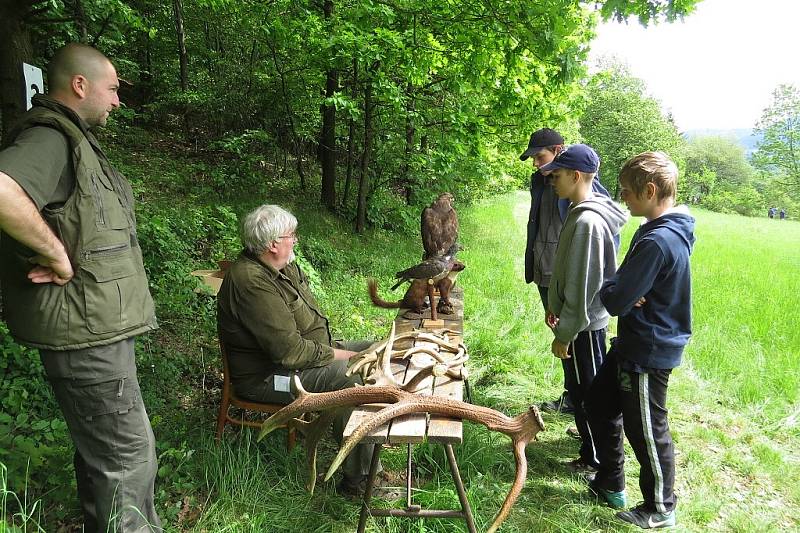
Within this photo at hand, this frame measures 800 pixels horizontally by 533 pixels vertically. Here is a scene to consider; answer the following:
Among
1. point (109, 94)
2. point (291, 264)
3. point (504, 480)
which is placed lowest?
point (504, 480)

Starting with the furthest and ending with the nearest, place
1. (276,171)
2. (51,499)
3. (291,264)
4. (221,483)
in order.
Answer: (276,171) < (291,264) < (221,483) < (51,499)

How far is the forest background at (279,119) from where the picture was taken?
3.34m

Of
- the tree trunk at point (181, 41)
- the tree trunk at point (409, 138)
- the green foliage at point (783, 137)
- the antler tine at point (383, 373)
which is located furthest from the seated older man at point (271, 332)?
the green foliage at point (783, 137)

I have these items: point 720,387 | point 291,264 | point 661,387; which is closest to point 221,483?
point 291,264

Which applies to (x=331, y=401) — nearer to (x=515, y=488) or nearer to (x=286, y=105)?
(x=515, y=488)

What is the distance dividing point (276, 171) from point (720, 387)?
8650 mm

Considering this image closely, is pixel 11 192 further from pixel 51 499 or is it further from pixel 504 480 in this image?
pixel 504 480

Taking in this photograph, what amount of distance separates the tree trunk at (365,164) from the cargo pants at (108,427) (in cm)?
679

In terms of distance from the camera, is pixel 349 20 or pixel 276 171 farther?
pixel 276 171

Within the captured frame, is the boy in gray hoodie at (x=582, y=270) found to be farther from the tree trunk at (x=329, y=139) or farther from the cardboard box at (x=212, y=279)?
the tree trunk at (x=329, y=139)

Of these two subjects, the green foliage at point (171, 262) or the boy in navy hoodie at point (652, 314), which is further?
the green foliage at point (171, 262)

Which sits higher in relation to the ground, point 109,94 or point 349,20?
point 349,20

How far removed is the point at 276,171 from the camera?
10.6 meters

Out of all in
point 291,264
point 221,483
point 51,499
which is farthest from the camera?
point 291,264
